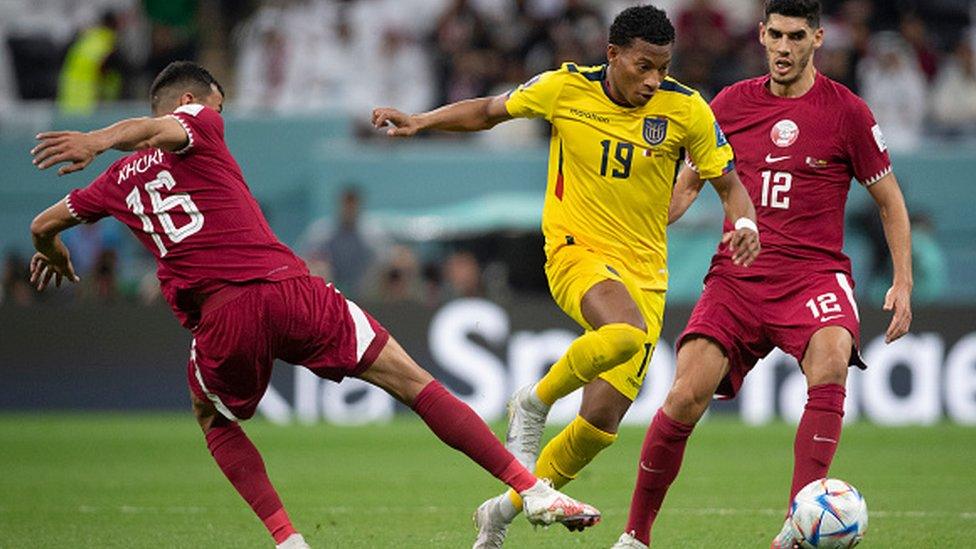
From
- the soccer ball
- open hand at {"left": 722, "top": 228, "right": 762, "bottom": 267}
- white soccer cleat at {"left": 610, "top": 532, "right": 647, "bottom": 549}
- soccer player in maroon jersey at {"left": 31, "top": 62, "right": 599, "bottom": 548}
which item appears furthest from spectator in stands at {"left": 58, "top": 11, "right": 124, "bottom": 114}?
the soccer ball

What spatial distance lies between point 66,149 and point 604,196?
9.27 feet

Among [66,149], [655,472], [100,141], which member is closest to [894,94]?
[655,472]

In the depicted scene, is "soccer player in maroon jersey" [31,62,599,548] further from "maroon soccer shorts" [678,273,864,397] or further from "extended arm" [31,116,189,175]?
"maroon soccer shorts" [678,273,864,397]

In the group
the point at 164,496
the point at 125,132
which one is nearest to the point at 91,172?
the point at 164,496

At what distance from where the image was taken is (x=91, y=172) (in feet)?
65.5

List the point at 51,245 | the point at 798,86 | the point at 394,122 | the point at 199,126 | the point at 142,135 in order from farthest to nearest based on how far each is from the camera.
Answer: the point at 798,86
the point at 394,122
the point at 51,245
the point at 199,126
the point at 142,135

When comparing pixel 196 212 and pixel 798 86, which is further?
pixel 798 86

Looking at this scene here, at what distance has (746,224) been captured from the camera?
7957mm

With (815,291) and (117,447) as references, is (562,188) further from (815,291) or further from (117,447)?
(117,447)

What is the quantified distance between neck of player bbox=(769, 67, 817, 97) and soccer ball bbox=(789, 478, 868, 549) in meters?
2.15

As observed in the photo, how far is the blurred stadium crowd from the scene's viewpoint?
2014 centimetres

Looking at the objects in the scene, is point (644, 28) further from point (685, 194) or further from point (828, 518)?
point (828, 518)

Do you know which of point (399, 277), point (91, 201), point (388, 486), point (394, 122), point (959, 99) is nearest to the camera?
point (91, 201)

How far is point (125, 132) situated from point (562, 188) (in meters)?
2.47
